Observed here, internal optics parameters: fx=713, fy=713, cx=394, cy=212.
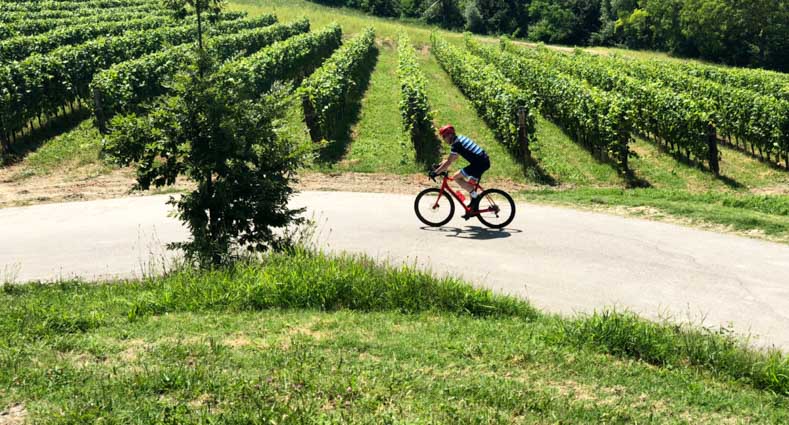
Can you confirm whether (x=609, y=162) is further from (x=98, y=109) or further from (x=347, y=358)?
(x=347, y=358)

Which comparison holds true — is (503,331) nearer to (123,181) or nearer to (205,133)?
(205,133)

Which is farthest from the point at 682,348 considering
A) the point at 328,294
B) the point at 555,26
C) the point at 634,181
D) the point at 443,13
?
the point at 443,13

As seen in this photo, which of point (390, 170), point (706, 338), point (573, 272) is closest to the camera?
point (706, 338)

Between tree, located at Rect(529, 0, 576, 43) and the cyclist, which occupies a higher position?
tree, located at Rect(529, 0, 576, 43)

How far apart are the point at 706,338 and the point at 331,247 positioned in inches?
233

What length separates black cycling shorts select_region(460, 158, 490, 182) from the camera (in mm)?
12016

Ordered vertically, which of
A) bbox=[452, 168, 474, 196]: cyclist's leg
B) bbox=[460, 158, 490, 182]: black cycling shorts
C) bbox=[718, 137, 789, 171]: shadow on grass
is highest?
bbox=[460, 158, 490, 182]: black cycling shorts

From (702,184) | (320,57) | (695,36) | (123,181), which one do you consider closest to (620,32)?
(695,36)

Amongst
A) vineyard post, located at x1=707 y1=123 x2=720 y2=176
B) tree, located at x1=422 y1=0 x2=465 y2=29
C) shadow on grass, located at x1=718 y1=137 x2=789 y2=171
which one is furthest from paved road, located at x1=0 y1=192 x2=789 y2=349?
tree, located at x1=422 y1=0 x2=465 y2=29

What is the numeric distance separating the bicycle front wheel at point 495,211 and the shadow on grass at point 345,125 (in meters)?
2.86

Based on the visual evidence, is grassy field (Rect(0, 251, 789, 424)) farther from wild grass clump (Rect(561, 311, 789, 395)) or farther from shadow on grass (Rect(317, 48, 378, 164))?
shadow on grass (Rect(317, 48, 378, 164))

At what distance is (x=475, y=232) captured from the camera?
12.2 meters

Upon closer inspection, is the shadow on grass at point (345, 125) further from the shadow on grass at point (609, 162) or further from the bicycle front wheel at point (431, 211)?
A: the shadow on grass at point (609, 162)

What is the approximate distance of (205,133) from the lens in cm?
936
